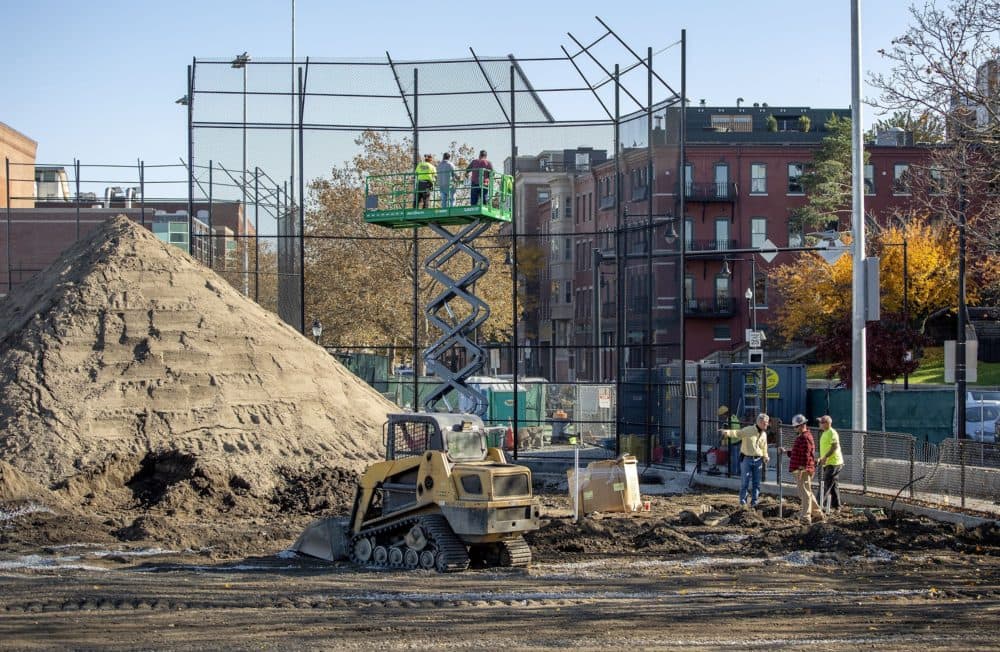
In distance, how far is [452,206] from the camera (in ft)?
88.7

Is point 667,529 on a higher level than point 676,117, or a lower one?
lower

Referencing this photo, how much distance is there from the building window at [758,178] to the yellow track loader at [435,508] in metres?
52.6

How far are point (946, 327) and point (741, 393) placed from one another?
38.7 meters

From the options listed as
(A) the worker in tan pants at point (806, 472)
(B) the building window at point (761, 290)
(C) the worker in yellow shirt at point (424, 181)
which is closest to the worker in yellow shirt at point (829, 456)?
(A) the worker in tan pants at point (806, 472)

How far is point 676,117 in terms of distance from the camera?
29.1 m

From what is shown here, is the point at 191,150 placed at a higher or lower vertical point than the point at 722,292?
higher

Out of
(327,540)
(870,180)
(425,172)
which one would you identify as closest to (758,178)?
(870,180)

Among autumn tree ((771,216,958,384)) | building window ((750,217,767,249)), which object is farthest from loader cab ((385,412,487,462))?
building window ((750,217,767,249))

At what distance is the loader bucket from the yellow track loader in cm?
1

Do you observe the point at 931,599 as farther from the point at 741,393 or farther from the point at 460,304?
the point at 460,304

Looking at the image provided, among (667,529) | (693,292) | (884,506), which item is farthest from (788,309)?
(667,529)

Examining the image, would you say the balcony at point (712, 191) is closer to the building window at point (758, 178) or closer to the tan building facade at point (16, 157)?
the building window at point (758, 178)

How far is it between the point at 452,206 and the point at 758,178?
4376 centimetres

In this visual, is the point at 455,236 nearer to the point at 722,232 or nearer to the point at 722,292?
the point at 722,292
